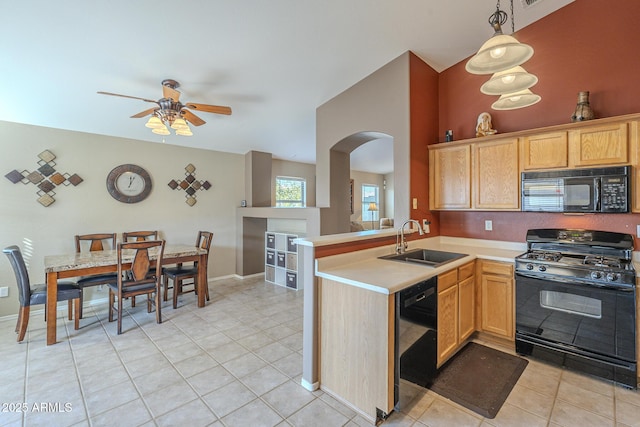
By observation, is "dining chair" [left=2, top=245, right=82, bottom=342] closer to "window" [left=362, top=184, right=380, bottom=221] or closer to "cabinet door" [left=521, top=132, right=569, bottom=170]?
"cabinet door" [left=521, top=132, right=569, bottom=170]

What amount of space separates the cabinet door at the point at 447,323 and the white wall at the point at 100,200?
4292 millimetres

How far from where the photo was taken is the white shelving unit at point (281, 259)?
4.84 m

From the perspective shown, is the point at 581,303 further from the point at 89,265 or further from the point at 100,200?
the point at 100,200

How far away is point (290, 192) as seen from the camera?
6820mm

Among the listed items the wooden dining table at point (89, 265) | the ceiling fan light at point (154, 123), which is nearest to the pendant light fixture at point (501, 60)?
the ceiling fan light at point (154, 123)

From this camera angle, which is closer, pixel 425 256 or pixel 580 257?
pixel 580 257

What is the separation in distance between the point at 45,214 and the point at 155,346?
2.59m

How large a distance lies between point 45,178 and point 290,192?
422cm

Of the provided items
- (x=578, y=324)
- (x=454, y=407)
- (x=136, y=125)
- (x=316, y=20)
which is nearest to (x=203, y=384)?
(x=454, y=407)

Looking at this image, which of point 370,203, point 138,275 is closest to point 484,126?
point 138,275

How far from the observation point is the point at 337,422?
1.85 meters

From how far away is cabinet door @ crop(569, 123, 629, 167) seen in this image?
7.88 feet

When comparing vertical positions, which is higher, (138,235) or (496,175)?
(496,175)

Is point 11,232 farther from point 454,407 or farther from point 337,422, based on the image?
point 454,407
